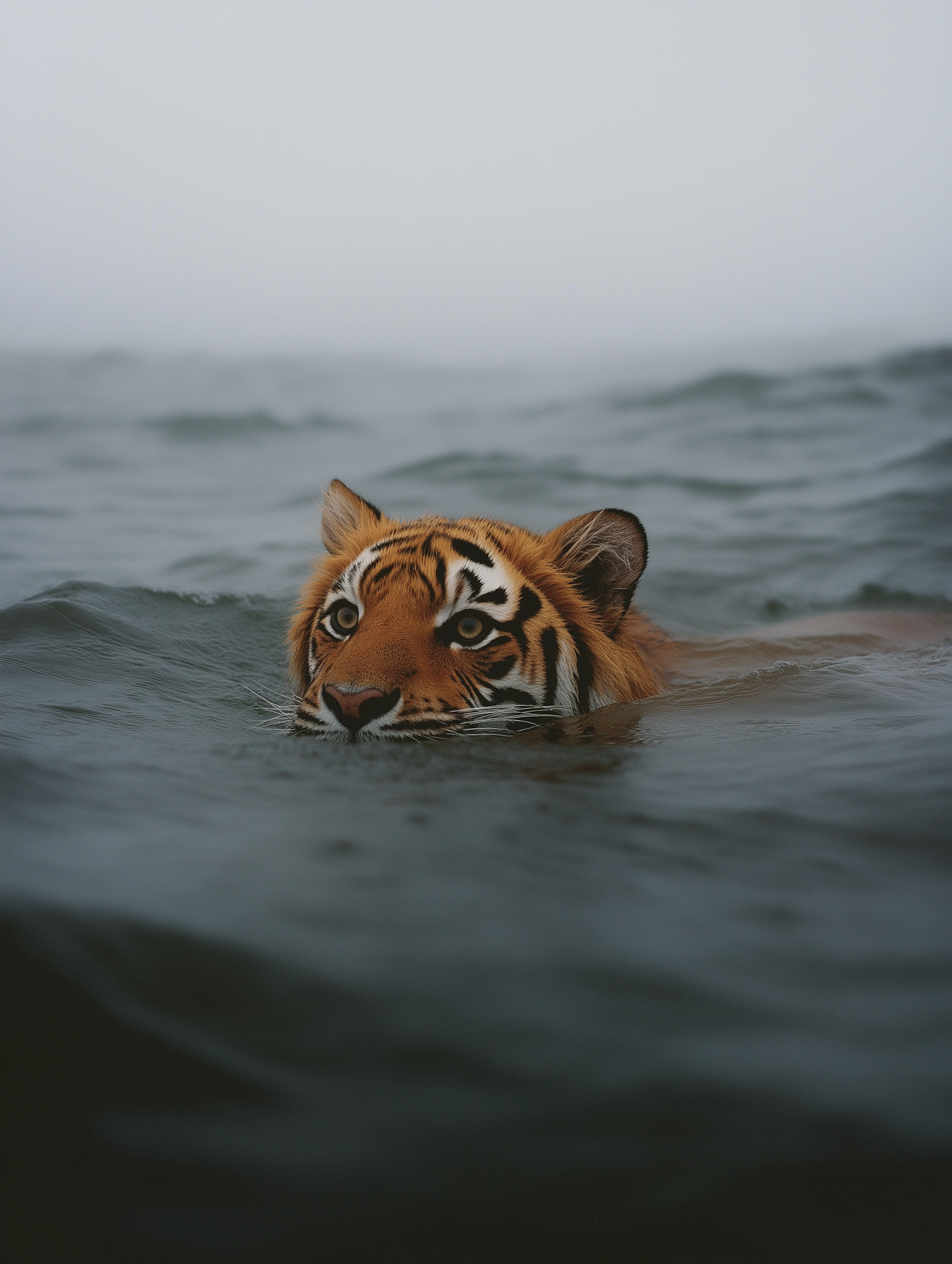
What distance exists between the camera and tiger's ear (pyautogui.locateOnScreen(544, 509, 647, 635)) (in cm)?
344

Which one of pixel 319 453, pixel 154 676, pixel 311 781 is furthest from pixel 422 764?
pixel 319 453

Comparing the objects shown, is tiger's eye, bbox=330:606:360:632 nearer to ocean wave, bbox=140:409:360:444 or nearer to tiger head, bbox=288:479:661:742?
tiger head, bbox=288:479:661:742

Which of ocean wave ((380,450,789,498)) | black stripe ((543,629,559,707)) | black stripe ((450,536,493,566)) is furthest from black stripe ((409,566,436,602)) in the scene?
ocean wave ((380,450,789,498))

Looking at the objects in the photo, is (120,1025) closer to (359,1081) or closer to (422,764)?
(359,1081)

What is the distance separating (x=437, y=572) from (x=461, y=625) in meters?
0.20

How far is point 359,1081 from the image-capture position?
146cm

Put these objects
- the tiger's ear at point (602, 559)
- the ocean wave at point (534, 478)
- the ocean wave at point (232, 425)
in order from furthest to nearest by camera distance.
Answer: the ocean wave at point (232, 425) < the ocean wave at point (534, 478) < the tiger's ear at point (602, 559)

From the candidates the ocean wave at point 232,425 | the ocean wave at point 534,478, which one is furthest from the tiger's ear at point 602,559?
the ocean wave at point 232,425

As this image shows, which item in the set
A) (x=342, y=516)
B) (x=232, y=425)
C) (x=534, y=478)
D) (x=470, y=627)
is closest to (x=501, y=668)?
(x=470, y=627)

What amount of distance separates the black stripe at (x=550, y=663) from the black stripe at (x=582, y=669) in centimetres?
9

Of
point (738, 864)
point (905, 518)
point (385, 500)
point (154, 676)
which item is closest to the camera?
point (738, 864)

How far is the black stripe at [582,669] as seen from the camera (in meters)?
3.42

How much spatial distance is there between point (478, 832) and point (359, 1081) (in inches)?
30.8

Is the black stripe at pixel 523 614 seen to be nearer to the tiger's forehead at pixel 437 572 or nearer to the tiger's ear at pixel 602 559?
the tiger's forehead at pixel 437 572
